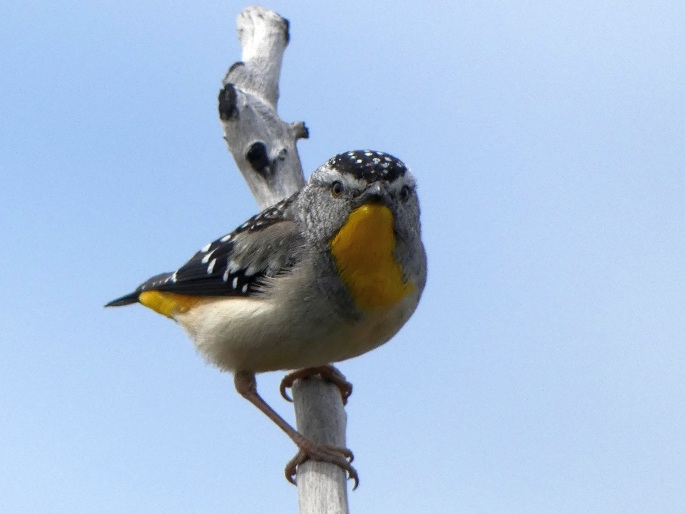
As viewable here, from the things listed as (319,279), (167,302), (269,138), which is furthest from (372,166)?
(167,302)

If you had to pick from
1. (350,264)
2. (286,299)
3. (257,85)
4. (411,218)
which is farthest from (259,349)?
(257,85)

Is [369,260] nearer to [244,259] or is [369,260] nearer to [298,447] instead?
[244,259]

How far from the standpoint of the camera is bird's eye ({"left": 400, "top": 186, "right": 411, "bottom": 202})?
21.0 feet

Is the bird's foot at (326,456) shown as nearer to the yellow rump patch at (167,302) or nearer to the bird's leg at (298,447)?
the bird's leg at (298,447)

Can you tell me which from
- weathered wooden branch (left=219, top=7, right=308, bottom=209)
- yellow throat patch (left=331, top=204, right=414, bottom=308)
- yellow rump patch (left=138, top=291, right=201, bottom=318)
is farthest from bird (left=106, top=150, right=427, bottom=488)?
weathered wooden branch (left=219, top=7, right=308, bottom=209)

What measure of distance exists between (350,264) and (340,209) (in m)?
0.31

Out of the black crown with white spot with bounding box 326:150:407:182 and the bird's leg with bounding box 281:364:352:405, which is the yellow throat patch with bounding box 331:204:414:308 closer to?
the black crown with white spot with bounding box 326:150:407:182

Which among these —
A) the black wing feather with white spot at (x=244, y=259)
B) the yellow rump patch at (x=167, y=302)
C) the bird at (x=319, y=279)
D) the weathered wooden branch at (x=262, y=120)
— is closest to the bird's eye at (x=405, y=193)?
the bird at (x=319, y=279)

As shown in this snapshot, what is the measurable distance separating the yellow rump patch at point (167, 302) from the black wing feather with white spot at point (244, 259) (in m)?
0.04

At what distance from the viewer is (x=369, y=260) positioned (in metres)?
6.32

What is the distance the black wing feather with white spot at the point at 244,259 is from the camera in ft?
22.0

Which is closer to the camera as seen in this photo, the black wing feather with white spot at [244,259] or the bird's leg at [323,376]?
the black wing feather with white spot at [244,259]

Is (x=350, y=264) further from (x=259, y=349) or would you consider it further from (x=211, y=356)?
(x=211, y=356)

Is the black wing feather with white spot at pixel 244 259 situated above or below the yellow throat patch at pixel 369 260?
above
